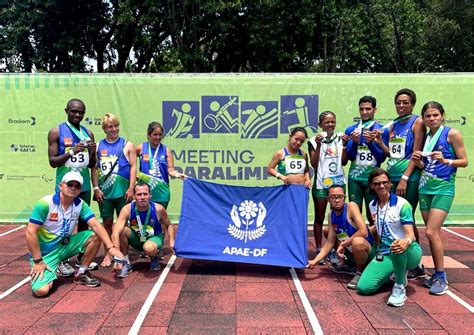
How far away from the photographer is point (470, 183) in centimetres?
655

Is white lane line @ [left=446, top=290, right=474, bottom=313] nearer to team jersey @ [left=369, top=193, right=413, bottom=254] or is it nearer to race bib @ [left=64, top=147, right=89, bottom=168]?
team jersey @ [left=369, top=193, right=413, bottom=254]

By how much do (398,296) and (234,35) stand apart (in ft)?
48.8

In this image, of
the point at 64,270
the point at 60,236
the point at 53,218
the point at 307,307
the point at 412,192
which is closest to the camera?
the point at 307,307

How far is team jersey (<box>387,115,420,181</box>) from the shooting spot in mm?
4254

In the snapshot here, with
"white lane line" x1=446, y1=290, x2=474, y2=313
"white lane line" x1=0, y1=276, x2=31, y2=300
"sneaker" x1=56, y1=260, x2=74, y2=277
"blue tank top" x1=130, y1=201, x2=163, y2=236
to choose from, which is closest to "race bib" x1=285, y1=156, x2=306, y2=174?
"blue tank top" x1=130, y1=201, x2=163, y2=236

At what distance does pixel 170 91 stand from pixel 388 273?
4.30 meters

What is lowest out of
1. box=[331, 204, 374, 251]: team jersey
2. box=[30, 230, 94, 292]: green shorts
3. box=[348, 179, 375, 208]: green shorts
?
box=[30, 230, 94, 292]: green shorts

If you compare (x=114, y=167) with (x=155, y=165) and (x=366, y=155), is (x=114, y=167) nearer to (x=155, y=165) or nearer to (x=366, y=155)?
(x=155, y=165)

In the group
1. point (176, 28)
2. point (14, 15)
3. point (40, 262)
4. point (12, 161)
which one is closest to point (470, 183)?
point (40, 262)

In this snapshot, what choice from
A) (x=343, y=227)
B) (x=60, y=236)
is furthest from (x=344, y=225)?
(x=60, y=236)

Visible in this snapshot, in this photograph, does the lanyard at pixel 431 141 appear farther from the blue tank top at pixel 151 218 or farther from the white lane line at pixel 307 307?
the blue tank top at pixel 151 218

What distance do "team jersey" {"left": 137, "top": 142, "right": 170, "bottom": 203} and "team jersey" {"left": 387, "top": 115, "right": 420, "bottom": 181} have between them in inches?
103

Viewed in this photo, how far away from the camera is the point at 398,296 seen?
365cm

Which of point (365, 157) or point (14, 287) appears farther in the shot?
point (365, 157)
